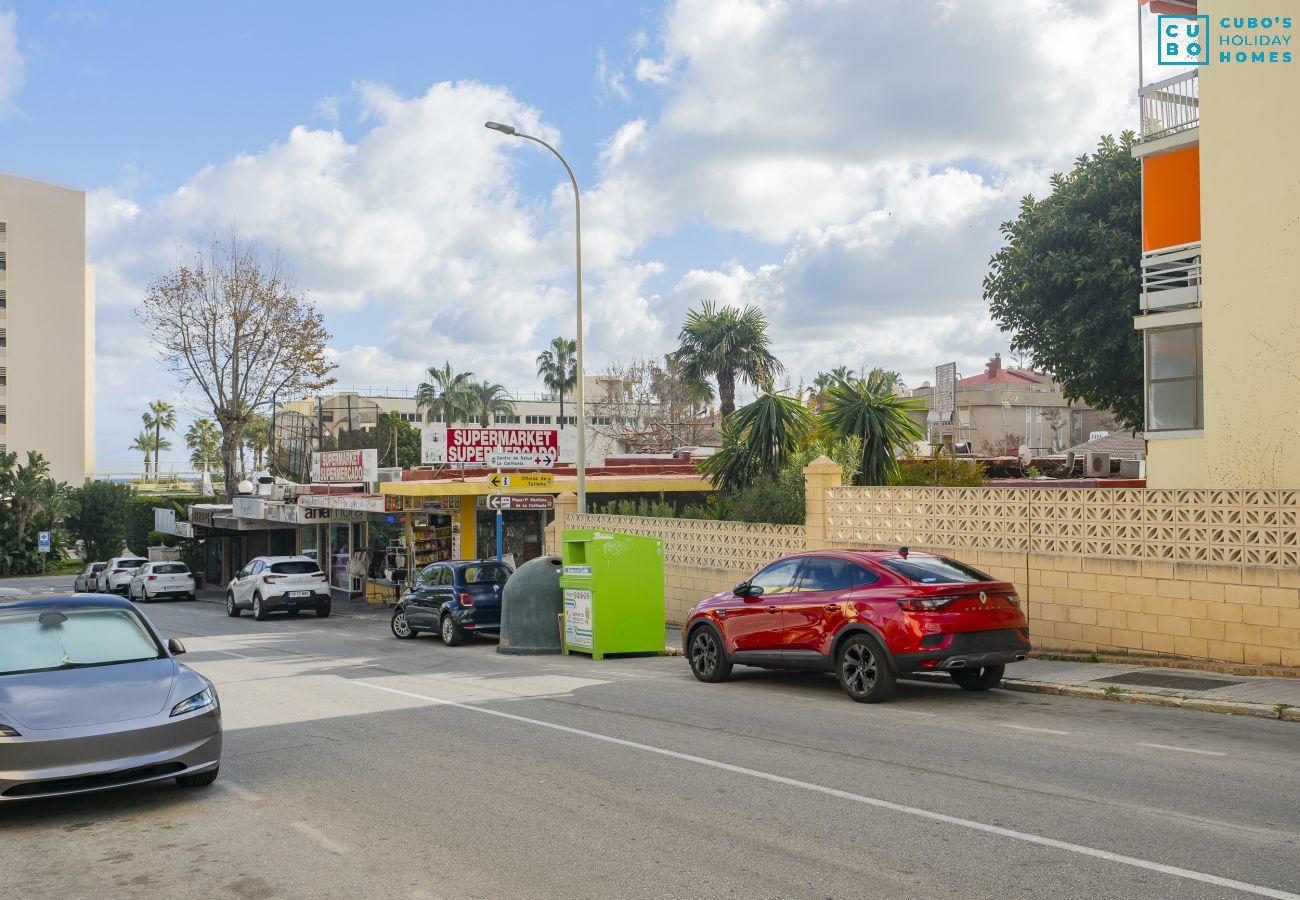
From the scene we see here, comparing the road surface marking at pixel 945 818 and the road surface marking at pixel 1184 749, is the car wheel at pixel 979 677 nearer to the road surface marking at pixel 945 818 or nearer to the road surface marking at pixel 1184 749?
the road surface marking at pixel 1184 749

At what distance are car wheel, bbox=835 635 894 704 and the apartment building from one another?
89657 millimetres

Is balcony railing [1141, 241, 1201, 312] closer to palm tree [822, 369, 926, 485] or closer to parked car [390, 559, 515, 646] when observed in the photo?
palm tree [822, 369, 926, 485]

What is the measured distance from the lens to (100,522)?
69.0 meters

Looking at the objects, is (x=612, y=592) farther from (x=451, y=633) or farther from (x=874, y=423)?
(x=874, y=423)

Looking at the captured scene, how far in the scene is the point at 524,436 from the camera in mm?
28859

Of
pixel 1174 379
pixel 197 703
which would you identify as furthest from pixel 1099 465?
pixel 197 703

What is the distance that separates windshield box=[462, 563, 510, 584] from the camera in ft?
70.3

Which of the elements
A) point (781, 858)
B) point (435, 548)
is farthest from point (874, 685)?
point (435, 548)

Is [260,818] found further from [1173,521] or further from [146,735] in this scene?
Answer: [1173,521]

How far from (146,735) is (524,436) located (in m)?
21.4

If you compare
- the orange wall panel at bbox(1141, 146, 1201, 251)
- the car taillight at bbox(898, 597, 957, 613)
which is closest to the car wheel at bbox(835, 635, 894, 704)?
the car taillight at bbox(898, 597, 957, 613)

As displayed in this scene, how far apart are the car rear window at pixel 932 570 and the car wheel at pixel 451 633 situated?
35.1ft

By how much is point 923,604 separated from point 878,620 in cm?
50

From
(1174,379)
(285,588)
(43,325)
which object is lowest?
(285,588)
